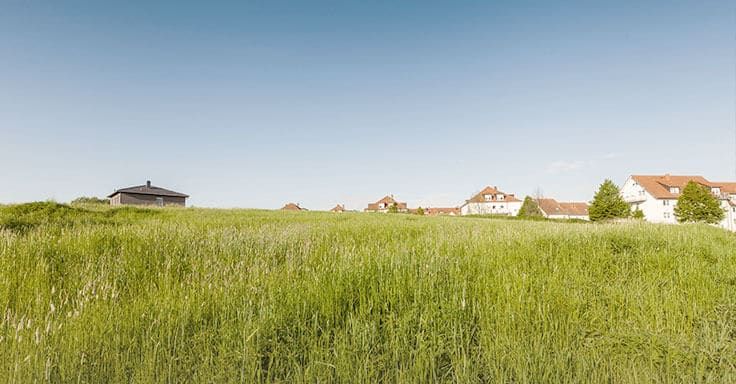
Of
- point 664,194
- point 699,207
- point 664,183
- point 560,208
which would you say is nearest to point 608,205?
point 699,207

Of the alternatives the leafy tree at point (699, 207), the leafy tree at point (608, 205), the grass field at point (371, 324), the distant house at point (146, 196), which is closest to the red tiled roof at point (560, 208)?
the leafy tree at point (608, 205)

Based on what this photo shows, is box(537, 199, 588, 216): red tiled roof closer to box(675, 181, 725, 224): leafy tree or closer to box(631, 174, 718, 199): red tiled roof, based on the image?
box(631, 174, 718, 199): red tiled roof

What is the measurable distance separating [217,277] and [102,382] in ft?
6.14

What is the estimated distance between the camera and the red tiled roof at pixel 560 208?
8169 centimetres

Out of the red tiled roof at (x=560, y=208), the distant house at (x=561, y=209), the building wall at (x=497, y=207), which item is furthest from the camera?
the building wall at (x=497, y=207)

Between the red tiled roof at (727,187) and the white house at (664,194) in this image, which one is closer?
the white house at (664,194)

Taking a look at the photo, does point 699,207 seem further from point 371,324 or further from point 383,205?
point 383,205

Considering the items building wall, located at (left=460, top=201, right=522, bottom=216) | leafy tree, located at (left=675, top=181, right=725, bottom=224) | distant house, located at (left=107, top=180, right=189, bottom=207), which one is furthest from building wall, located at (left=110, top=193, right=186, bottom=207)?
leafy tree, located at (left=675, top=181, right=725, bottom=224)

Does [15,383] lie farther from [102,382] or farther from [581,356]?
[581,356]

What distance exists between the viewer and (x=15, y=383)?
81.3 inches

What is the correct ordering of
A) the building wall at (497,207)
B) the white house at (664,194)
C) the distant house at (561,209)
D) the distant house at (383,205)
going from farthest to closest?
the distant house at (383,205), the building wall at (497,207), the distant house at (561,209), the white house at (664,194)

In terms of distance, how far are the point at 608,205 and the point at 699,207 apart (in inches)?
375

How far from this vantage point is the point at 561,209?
83438mm

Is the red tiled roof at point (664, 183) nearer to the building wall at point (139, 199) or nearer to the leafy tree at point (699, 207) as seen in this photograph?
the leafy tree at point (699, 207)
